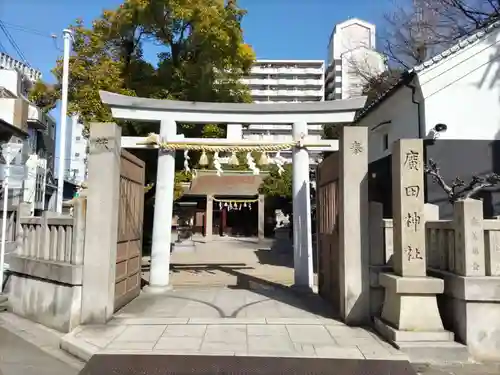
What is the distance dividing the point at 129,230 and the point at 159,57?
9.71 m

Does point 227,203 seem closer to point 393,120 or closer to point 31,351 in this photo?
point 393,120

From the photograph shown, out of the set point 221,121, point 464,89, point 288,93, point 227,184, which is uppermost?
point 288,93

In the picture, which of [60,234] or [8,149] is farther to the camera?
[8,149]

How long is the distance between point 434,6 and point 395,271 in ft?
50.0

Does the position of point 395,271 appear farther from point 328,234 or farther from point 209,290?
point 209,290

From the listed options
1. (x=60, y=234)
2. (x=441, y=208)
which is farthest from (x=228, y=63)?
(x=60, y=234)

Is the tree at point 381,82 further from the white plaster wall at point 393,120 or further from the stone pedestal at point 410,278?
the stone pedestal at point 410,278

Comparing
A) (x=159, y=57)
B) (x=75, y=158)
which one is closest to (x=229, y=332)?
(x=159, y=57)

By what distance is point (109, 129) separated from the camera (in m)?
7.43

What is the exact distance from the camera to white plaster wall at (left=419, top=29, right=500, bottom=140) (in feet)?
38.3

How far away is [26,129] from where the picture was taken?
30578 mm

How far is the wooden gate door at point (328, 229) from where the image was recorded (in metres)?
8.23

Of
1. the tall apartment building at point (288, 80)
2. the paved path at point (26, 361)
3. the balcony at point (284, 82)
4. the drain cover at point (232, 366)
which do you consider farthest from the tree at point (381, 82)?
the balcony at point (284, 82)

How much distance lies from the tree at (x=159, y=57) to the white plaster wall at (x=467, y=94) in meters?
7.05
